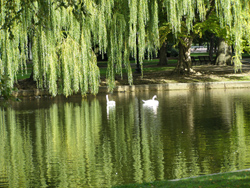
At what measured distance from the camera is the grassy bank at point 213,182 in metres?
8.28

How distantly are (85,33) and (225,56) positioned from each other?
26.2 m

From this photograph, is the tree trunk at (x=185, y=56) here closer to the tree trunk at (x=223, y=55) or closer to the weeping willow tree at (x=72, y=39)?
the tree trunk at (x=223, y=55)

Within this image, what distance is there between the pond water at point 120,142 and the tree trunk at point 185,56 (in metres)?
10.2

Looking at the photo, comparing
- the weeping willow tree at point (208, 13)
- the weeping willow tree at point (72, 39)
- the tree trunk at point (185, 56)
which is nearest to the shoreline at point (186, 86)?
the weeping willow tree at point (208, 13)

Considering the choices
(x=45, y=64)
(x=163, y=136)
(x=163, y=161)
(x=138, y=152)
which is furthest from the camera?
(x=45, y=64)

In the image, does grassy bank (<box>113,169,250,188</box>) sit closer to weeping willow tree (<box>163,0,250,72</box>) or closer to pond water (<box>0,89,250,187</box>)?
pond water (<box>0,89,250,187</box>)

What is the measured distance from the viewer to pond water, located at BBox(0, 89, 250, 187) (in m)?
10.9

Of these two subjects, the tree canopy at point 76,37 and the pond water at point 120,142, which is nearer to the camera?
the pond water at point 120,142

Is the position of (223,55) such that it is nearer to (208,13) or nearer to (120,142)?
(208,13)

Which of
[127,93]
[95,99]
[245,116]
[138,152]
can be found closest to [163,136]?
[138,152]

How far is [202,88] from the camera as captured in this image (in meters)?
32.4

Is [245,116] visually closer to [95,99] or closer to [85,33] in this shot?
[85,33]

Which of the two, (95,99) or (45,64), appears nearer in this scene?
(45,64)

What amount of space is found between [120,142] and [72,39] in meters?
5.61
